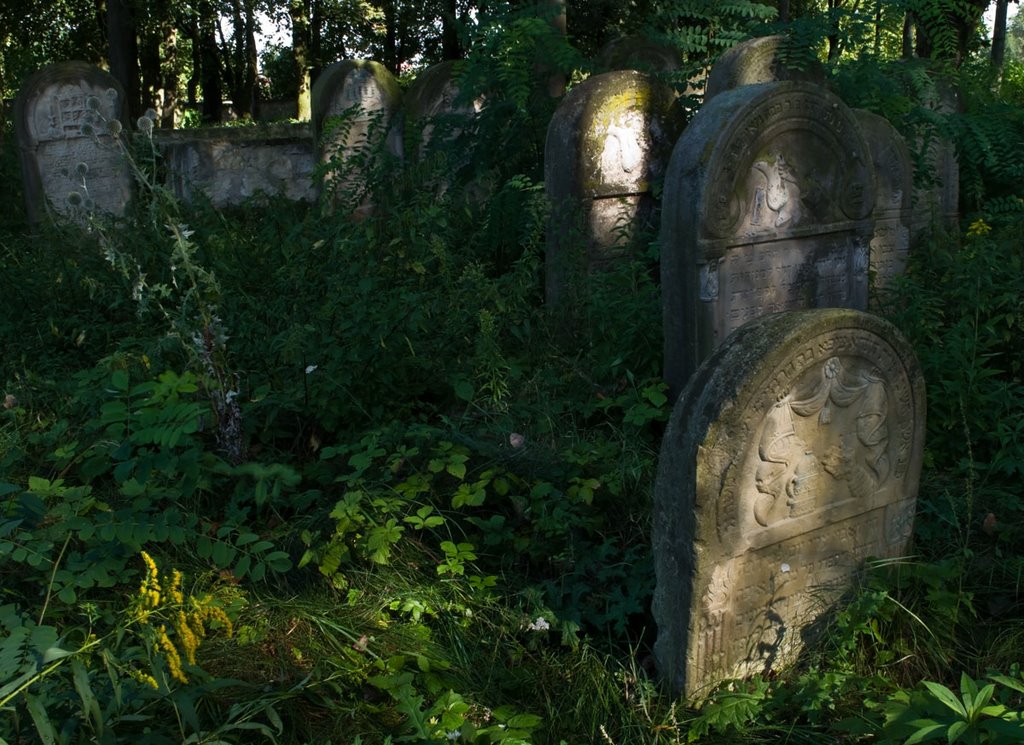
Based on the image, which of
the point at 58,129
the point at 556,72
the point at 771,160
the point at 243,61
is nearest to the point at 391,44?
the point at 243,61

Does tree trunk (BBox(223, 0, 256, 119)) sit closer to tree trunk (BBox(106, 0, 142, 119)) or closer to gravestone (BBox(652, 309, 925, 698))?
tree trunk (BBox(106, 0, 142, 119))

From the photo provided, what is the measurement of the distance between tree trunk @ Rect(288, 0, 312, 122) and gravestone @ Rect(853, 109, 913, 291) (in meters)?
13.0

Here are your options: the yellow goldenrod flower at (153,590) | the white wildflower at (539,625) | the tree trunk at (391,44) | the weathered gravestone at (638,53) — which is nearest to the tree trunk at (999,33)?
the weathered gravestone at (638,53)

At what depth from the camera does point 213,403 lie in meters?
4.07

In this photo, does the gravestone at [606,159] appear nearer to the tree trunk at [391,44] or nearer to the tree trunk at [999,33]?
the tree trunk at [999,33]

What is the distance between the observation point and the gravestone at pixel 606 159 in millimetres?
6023

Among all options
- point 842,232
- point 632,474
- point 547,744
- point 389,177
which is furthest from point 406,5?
point 547,744

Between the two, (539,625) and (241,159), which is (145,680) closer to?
(539,625)

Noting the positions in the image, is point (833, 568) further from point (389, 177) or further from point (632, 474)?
point (389, 177)

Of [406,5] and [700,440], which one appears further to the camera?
[406,5]

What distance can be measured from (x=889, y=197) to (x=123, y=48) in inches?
494

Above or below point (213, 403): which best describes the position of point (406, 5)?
above

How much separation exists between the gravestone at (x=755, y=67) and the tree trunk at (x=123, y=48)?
420 inches

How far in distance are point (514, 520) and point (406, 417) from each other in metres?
0.94
